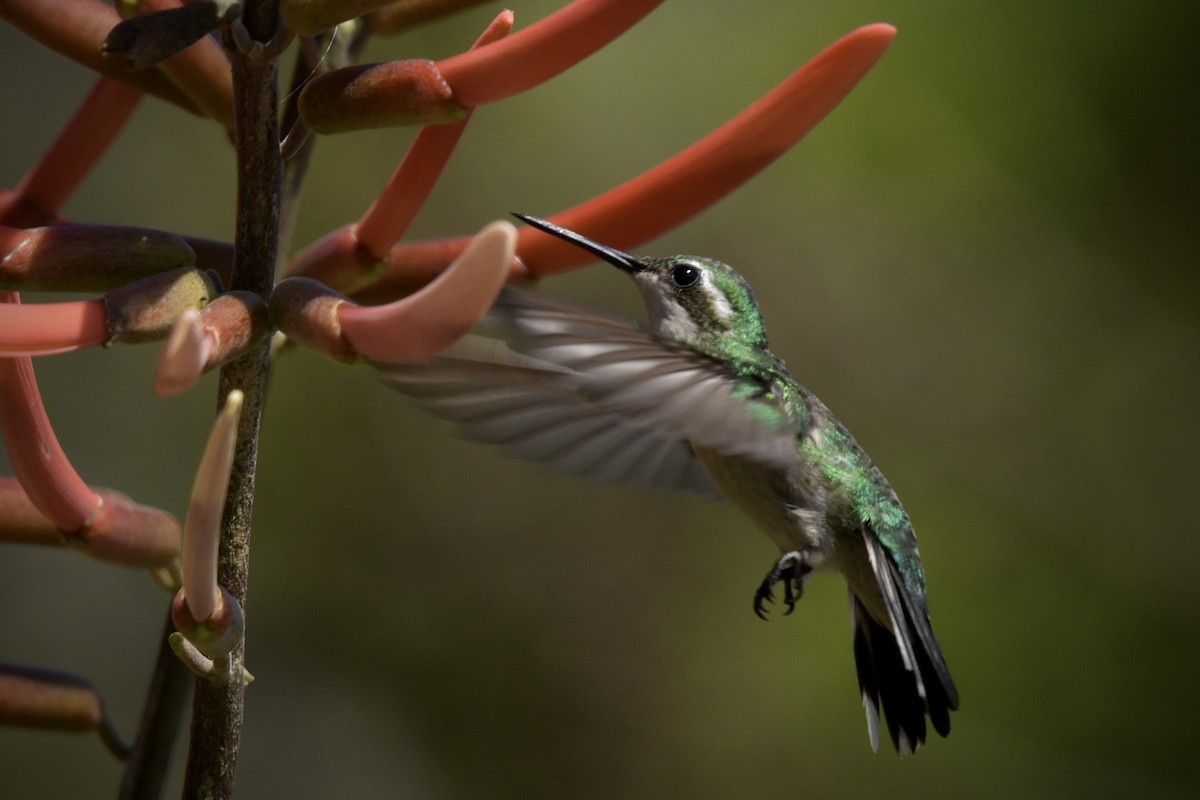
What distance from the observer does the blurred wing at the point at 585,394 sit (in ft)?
3.09

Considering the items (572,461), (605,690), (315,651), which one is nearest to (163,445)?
(315,651)

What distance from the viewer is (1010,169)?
244cm

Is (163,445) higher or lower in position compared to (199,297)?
lower

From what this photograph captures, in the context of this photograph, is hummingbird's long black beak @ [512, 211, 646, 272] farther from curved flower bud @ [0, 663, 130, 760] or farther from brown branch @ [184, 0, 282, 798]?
curved flower bud @ [0, 663, 130, 760]

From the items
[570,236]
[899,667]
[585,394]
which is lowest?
[899,667]

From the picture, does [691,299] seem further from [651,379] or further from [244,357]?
[244,357]

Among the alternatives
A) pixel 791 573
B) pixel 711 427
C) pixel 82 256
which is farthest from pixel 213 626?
pixel 791 573

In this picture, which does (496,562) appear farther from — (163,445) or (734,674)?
(163,445)

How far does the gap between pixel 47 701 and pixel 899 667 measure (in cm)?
79

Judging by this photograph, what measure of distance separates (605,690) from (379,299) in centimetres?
161

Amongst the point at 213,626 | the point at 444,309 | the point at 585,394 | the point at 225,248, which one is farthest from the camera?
the point at 585,394

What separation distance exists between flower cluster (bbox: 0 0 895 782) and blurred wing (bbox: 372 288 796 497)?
67 mm

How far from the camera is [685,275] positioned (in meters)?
1.36

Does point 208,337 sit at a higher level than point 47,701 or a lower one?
higher
